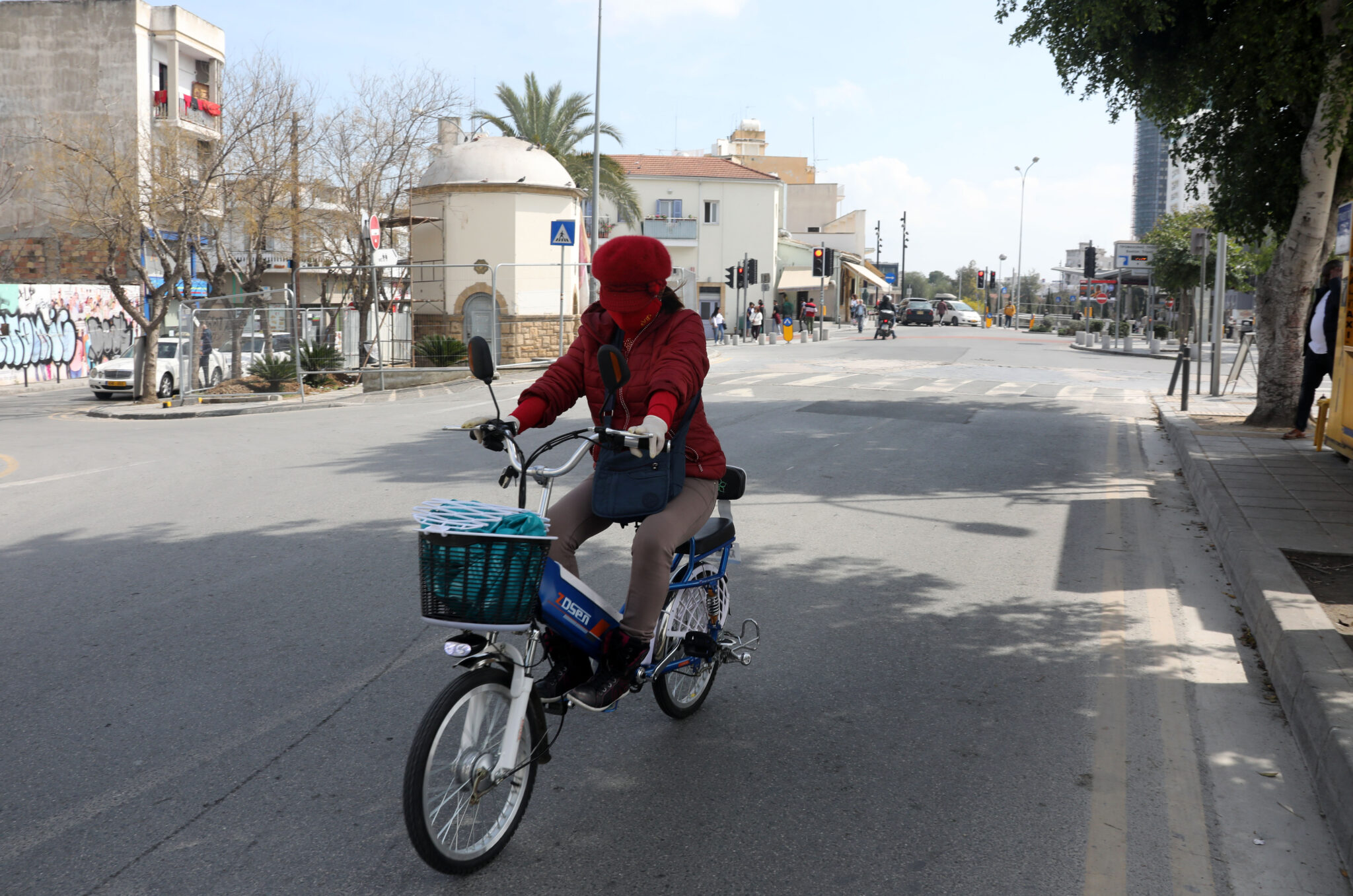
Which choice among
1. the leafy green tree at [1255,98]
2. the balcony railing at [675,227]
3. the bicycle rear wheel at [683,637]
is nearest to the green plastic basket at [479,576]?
the bicycle rear wheel at [683,637]

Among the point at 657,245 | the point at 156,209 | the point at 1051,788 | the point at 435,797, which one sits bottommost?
the point at 1051,788

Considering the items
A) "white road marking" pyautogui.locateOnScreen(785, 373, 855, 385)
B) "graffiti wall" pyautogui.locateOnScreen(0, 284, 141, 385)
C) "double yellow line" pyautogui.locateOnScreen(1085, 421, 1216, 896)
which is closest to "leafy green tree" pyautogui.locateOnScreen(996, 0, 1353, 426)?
"double yellow line" pyautogui.locateOnScreen(1085, 421, 1216, 896)

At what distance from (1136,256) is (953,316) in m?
23.8

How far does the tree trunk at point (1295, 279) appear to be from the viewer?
11.9m

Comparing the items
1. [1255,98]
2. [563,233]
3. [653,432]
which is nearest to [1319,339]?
[1255,98]

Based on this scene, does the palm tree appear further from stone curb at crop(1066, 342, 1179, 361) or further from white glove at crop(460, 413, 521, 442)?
white glove at crop(460, 413, 521, 442)

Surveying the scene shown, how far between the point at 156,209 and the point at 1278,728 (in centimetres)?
2297

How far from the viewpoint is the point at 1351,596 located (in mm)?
5766

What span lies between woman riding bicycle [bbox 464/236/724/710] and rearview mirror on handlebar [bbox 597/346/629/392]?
1.07ft

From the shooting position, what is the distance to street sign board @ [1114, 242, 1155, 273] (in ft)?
147

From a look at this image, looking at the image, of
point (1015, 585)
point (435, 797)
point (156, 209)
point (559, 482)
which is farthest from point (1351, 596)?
point (156, 209)

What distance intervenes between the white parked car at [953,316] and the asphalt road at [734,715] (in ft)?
201

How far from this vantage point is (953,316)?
68688 millimetres

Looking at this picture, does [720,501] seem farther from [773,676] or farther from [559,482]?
[559,482]
